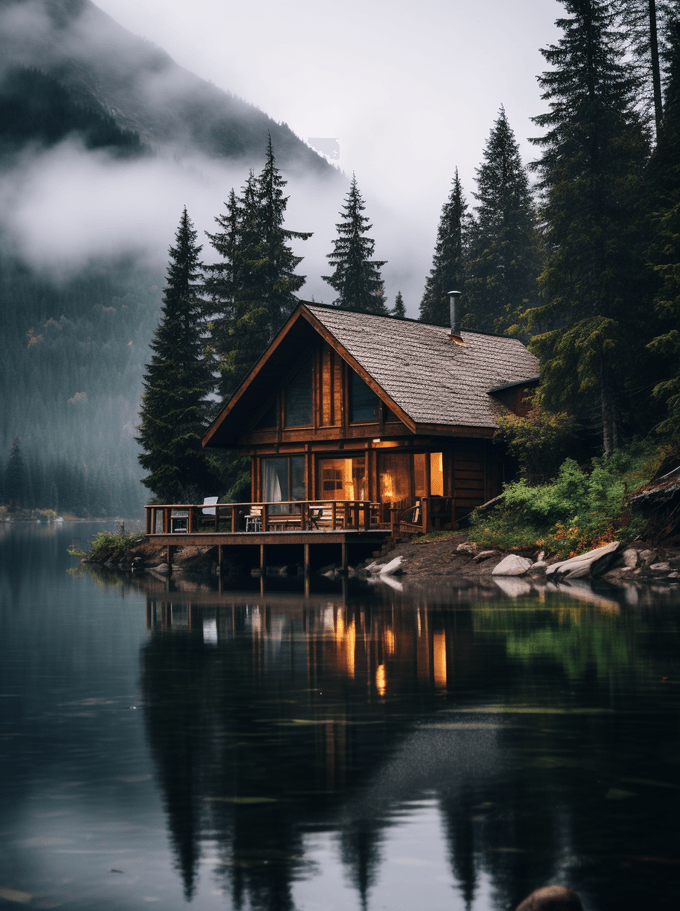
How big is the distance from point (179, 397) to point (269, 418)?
17.5 ft

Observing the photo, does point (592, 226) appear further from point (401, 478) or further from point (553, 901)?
point (553, 901)

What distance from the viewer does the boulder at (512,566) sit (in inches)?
977

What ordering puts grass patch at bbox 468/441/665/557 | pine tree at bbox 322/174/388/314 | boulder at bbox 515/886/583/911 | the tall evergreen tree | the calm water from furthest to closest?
pine tree at bbox 322/174/388/314
the tall evergreen tree
grass patch at bbox 468/441/665/557
the calm water
boulder at bbox 515/886/583/911

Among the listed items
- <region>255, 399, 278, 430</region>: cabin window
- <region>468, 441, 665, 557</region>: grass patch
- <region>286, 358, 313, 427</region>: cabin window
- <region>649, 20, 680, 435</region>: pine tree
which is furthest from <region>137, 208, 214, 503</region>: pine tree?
<region>649, 20, 680, 435</region>: pine tree

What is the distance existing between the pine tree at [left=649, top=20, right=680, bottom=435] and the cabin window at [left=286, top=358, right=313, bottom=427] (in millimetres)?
11451

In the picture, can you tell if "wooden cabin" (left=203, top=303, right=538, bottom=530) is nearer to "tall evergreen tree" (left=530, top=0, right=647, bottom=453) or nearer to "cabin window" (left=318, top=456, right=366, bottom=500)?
"cabin window" (left=318, top=456, right=366, bottom=500)

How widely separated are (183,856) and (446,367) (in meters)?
30.3

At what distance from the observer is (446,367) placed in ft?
112

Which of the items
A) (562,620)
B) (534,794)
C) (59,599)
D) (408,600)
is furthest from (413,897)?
(59,599)

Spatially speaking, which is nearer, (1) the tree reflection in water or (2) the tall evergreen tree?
(1) the tree reflection in water

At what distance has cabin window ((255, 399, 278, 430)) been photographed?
35312 millimetres

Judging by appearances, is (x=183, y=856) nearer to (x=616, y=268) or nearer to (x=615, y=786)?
(x=615, y=786)

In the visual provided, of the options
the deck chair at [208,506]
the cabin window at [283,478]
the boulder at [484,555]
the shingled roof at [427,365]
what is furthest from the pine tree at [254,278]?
the boulder at [484,555]

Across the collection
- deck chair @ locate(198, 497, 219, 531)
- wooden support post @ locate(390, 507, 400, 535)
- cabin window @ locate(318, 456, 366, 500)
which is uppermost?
cabin window @ locate(318, 456, 366, 500)
